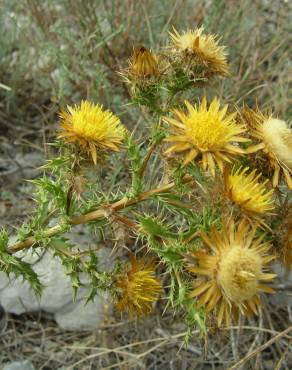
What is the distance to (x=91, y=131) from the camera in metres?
2.03

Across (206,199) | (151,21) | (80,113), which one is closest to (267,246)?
(206,199)

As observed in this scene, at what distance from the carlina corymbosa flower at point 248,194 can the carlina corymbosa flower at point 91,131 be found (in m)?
0.48

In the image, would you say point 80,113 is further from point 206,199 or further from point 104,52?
point 104,52

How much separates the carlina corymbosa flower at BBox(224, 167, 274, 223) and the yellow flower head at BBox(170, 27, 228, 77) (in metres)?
0.60

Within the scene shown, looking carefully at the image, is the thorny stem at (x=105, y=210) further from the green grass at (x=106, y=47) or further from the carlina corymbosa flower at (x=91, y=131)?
the green grass at (x=106, y=47)

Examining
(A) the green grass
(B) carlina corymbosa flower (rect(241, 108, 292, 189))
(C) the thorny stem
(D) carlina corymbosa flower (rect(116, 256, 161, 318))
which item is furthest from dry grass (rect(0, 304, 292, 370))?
(A) the green grass

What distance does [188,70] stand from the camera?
223cm

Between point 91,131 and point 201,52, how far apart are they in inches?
24.2

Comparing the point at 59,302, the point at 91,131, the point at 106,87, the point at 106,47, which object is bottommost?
the point at 59,302

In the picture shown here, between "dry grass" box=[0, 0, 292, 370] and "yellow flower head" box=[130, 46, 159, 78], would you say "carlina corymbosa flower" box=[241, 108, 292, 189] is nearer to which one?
"yellow flower head" box=[130, 46, 159, 78]

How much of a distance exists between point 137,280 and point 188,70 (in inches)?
35.5

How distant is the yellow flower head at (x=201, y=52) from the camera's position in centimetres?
225

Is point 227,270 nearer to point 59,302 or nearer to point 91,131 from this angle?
point 91,131

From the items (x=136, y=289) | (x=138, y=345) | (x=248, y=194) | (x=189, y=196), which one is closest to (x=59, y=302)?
(x=138, y=345)
